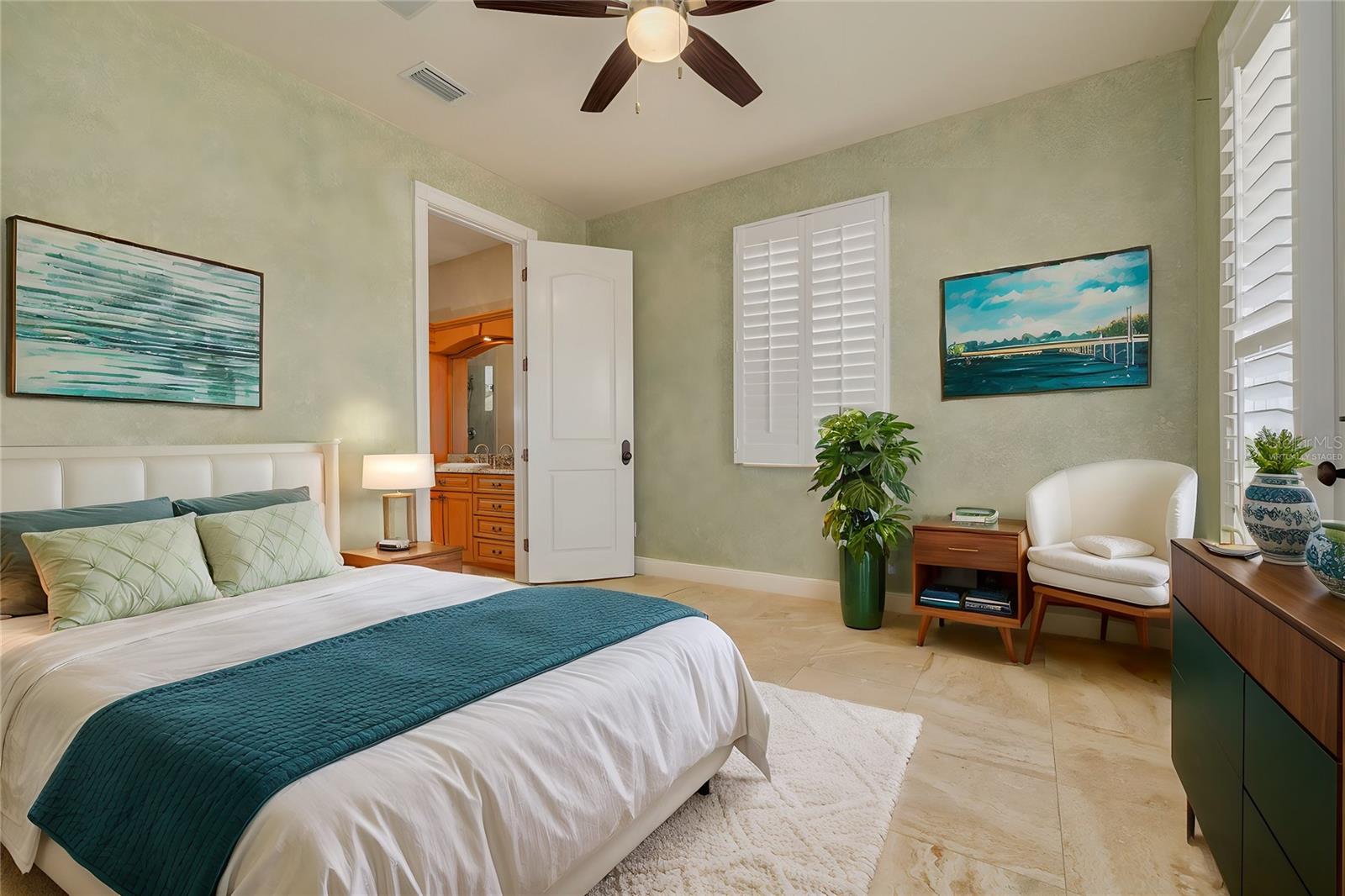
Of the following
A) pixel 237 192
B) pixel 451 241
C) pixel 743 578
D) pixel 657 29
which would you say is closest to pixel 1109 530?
pixel 743 578

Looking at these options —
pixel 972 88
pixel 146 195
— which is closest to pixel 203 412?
pixel 146 195

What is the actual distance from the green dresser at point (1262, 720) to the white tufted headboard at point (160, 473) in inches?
134

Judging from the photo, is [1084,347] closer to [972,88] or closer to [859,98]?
[972,88]

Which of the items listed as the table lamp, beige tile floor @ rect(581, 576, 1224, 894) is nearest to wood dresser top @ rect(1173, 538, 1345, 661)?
beige tile floor @ rect(581, 576, 1224, 894)

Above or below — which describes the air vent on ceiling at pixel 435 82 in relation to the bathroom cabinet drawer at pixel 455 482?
above

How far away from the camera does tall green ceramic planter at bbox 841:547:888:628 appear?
11.8 ft

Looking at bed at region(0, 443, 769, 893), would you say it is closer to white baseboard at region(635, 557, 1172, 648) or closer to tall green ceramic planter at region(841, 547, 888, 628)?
tall green ceramic planter at region(841, 547, 888, 628)

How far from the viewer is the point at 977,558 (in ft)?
10.3

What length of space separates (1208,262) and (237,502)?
451cm

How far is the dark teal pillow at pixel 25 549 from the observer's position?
202 centimetres

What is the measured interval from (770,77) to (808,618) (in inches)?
122

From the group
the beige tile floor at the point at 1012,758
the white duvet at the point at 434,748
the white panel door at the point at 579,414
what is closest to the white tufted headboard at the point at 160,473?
the white duvet at the point at 434,748

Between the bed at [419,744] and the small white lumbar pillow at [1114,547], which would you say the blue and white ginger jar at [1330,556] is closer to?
the bed at [419,744]

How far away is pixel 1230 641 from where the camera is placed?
1.32 meters
